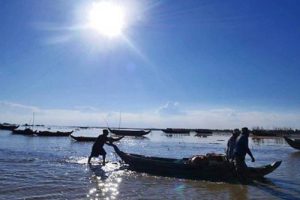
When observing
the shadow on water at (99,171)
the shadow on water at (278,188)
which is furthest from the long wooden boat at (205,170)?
the shadow on water at (99,171)

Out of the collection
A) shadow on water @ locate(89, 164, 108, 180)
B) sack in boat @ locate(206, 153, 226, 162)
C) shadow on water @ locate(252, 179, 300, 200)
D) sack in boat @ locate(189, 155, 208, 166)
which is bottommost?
shadow on water @ locate(252, 179, 300, 200)

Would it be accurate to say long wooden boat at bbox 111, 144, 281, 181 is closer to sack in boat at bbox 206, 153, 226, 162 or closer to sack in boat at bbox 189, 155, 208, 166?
sack in boat at bbox 189, 155, 208, 166

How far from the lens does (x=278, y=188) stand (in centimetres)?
1370

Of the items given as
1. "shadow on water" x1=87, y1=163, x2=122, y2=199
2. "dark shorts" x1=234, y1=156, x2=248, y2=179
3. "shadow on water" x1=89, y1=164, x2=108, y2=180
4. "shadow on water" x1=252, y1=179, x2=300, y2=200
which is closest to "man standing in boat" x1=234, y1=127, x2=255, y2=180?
"dark shorts" x1=234, y1=156, x2=248, y2=179

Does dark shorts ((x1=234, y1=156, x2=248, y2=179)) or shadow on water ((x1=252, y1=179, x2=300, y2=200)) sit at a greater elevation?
dark shorts ((x1=234, y1=156, x2=248, y2=179))

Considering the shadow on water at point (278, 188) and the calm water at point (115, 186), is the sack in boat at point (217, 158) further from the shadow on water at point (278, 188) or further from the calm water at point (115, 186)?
the shadow on water at point (278, 188)

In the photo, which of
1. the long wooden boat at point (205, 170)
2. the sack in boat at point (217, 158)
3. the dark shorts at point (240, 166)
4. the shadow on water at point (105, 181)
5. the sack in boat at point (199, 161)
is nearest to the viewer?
the shadow on water at point (105, 181)

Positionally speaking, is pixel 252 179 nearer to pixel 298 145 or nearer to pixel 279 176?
pixel 279 176

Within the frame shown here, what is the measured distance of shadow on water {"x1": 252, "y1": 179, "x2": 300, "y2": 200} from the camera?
12398 millimetres

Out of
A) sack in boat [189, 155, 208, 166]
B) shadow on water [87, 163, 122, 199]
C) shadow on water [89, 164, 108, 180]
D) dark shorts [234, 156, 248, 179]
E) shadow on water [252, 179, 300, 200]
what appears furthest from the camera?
sack in boat [189, 155, 208, 166]

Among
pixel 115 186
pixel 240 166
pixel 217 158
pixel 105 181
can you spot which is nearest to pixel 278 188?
pixel 240 166

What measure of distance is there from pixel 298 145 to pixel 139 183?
2671 centimetres

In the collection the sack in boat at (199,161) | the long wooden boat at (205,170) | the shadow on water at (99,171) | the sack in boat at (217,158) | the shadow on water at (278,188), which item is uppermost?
the sack in boat at (217,158)

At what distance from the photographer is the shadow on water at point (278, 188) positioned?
12398 millimetres
